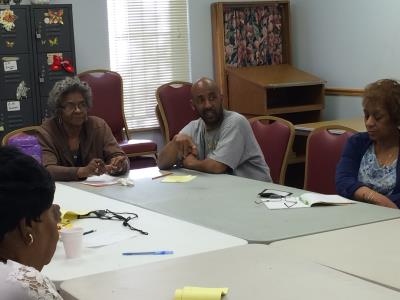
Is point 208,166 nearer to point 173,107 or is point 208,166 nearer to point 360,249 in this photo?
point 360,249

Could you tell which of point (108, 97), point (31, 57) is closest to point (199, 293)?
point (31, 57)

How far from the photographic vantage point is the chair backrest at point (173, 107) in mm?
5914

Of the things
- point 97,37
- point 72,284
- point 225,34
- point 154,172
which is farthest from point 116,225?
point 225,34

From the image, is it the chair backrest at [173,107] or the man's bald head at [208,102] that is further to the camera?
the chair backrest at [173,107]

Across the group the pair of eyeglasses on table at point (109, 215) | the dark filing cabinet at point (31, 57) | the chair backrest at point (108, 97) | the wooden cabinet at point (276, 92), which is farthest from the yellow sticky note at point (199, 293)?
the wooden cabinet at point (276, 92)

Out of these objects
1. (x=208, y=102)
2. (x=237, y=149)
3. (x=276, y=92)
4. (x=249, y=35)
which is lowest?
(x=237, y=149)

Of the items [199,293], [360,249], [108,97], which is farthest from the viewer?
[108,97]

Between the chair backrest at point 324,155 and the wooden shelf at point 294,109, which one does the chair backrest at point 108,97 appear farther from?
the chair backrest at point 324,155

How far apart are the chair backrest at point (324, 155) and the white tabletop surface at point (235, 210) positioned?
428mm

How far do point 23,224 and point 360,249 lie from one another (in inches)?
43.4

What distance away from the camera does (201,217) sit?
8.16 ft

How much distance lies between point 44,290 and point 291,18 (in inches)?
237

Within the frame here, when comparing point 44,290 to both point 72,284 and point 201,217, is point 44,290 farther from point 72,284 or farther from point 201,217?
point 201,217

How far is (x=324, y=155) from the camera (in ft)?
11.2
